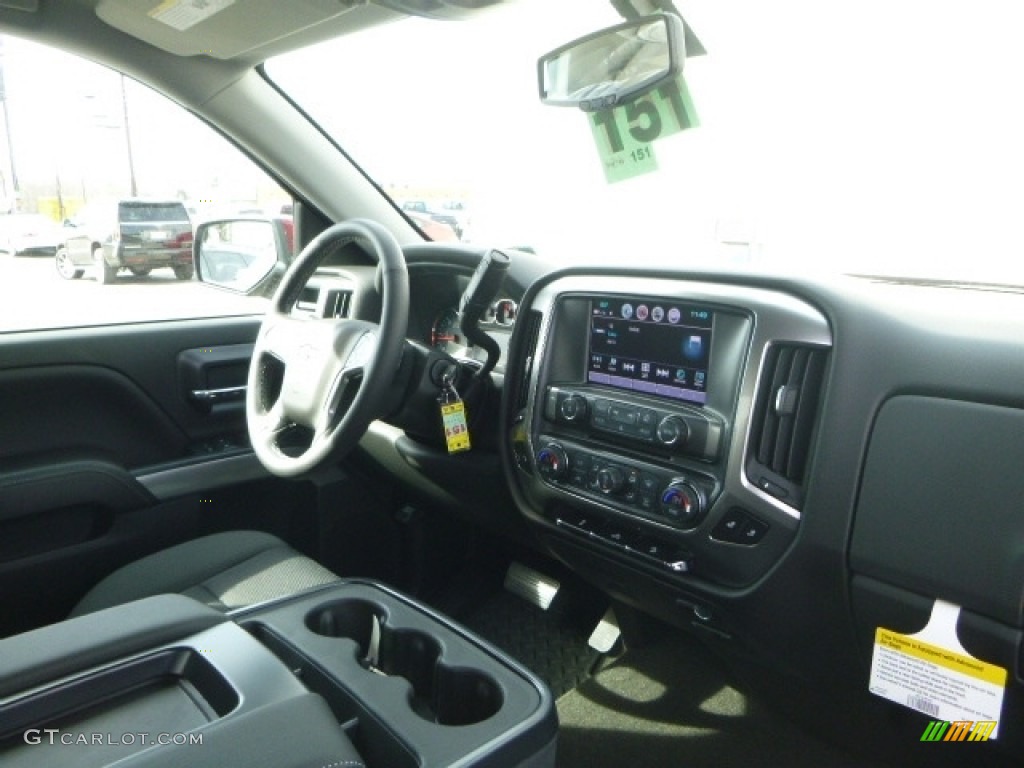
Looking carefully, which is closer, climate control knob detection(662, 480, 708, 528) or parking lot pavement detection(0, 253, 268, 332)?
climate control knob detection(662, 480, 708, 528)

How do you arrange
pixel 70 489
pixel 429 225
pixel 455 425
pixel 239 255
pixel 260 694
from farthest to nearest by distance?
pixel 239 255
pixel 429 225
pixel 70 489
pixel 455 425
pixel 260 694

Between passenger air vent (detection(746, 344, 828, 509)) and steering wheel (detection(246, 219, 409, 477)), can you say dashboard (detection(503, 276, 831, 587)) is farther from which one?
steering wheel (detection(246, 219, 409, 477))

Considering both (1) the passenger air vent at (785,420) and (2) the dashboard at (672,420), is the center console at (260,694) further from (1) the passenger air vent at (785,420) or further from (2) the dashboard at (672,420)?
(1) the passenger air vent at (785,420)

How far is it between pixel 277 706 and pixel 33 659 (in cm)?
34

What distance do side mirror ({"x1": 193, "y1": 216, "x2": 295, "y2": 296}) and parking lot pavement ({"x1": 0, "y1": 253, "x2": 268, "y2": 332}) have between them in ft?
0.61

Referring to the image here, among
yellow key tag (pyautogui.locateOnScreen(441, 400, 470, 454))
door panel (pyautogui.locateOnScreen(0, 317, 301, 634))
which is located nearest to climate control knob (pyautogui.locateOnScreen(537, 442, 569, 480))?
yellow key tag (pyautogui.locateOnScreen(441, 400, 470, 454))

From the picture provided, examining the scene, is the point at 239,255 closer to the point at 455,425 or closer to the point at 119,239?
the point at 119,239

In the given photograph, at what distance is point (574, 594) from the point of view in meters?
2.35

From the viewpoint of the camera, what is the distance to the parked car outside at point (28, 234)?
2408 mm

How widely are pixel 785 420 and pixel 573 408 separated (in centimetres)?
46

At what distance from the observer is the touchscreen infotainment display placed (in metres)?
1.50

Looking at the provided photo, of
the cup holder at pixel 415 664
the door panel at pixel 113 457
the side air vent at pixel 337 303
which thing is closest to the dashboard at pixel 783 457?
the cup holder at pixel 415 664

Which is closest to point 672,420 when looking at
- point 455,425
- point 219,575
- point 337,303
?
point 455,425

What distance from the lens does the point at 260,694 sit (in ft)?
3.52
